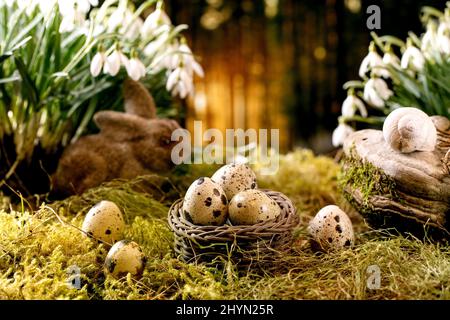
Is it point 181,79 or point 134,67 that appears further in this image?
point 181,79

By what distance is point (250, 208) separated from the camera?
111cm

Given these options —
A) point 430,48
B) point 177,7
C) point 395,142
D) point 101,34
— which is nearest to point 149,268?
point 395,142

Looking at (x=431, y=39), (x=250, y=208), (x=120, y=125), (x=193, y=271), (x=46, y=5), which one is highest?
(x=46, y=5)

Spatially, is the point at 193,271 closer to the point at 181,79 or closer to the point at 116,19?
the point at 181,79

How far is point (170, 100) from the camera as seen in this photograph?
1.98 m

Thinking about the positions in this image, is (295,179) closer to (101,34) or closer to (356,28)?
(101,34)

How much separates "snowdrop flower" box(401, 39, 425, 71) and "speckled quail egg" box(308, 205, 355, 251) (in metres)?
0.56

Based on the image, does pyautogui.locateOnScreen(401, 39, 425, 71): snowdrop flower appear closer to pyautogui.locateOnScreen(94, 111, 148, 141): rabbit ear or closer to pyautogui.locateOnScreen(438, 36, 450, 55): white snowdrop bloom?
pyautogui.locateOnScreen(438, 36, 450, 55): white snowdrop bloom

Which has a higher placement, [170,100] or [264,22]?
[264,22]

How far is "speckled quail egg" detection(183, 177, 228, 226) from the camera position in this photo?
3.66 feet

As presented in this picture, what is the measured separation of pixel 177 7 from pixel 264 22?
48cm

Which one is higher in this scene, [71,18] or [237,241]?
[71,18]

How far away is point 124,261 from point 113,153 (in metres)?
0.57
